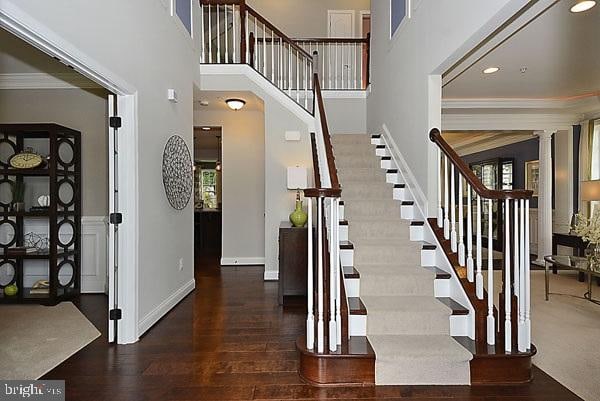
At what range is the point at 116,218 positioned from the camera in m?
3.49

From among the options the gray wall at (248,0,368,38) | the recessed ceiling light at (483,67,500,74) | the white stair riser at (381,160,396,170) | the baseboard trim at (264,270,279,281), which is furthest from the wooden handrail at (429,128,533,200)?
the gray wall at (248,0,368,38)

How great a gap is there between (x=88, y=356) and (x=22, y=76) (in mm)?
3915

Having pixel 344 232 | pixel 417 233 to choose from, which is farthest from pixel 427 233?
pixel 344 232

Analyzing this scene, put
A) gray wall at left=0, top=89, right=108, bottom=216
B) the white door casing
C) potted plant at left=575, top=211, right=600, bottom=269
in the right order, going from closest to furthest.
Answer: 1. potted plant at left=575, top=211, right=600, bottom=269
2. gray wall at left=0, top=89, right=108, bottom=216
3. the white door casing

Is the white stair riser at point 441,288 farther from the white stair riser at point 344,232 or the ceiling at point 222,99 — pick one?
the ceiling at point 222,99

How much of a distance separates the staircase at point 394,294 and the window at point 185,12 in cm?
270

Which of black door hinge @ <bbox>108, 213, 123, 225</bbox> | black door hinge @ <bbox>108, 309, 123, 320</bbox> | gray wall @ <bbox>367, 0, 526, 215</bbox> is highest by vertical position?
gray wall @ <bbox>367, 0, 526, 215</bbox>

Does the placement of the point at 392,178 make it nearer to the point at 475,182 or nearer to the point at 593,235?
the point at 475,182

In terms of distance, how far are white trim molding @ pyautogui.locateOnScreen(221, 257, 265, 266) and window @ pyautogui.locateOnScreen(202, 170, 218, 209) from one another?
392 cm

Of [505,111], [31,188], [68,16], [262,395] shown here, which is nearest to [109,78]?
[68,16]

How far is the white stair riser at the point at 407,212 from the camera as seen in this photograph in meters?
4.43

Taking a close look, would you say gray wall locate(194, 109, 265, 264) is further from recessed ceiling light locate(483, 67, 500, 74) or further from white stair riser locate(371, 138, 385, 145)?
recessed ceiling light locate(483, 67, 500, 74)

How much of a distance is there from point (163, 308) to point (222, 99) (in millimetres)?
3470

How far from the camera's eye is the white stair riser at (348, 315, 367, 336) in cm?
306
